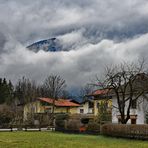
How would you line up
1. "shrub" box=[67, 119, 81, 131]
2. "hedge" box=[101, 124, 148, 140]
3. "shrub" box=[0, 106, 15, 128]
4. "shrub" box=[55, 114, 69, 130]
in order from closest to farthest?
"hedge" box=[101, 124, 148, 140], "shrub" box=[67, 119, 81, 131], "shrub" box=[55, 114, 69, 130], "shrub" box=[0, 106, 15, 128]

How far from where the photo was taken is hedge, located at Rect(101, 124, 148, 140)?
34656 mm

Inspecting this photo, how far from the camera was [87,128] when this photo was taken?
1892 inches

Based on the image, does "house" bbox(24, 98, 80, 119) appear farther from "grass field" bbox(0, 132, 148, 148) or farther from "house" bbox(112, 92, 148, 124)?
"grass field" bbox(0, 132, 148, 148)

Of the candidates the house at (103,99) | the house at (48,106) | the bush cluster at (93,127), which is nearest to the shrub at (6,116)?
the house at (48,106)

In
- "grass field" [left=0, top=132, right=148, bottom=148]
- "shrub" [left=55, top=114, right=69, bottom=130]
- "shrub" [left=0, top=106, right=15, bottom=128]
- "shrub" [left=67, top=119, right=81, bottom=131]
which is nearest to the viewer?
"grass field" [left=0, top=132, right=148, bottom=148]

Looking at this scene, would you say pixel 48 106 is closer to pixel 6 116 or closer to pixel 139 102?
pixel 6 116

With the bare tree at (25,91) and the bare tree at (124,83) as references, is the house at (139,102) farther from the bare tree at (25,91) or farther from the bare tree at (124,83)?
the bare tree at (25,91)

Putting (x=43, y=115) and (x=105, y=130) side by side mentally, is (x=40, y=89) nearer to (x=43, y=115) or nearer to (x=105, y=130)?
(x=43, y=115)

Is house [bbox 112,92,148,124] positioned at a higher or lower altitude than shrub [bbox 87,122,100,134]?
higher

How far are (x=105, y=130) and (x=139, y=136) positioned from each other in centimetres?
615

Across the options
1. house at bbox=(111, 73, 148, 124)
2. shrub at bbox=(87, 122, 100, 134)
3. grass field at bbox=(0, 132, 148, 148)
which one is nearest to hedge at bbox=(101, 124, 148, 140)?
grass field at bbox=(0, 132, 148, 148)

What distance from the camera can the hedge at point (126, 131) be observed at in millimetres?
34656

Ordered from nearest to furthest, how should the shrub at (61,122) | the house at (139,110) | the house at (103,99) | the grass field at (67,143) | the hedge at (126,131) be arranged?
the grass field at (67,143)
the hedge at (126,131)
the shrub at (61,122)
the house at (139,110)
the house at (103,99)

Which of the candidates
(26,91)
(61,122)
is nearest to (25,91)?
(26,91)
